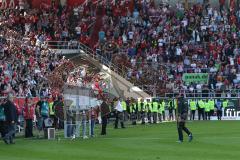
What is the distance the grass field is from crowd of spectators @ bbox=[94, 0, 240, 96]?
2354 cm

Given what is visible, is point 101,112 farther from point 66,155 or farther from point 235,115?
point 235,115

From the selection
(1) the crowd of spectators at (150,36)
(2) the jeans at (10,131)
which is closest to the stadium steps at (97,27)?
(1) the crowd of spectators at (150,36)

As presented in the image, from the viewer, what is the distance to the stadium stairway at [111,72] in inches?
2109

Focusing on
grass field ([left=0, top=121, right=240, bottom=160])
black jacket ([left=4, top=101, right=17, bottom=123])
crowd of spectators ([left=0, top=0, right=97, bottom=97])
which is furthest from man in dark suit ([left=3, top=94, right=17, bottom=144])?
crowd of spectators ([left=0, top=0, right=97, bottom=97])

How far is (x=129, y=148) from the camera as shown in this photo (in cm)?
2634

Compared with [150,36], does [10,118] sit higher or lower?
lower

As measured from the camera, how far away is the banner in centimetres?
5694

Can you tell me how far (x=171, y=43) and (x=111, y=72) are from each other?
26.0 feet

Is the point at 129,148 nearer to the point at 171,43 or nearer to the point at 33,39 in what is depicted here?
the point at 33,39

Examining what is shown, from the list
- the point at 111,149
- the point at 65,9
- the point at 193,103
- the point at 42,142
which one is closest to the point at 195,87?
the point at 193,103

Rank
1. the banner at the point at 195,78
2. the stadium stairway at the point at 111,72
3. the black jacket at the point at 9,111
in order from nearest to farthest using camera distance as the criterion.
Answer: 1. the black jacket at the point at 9,111
2. the stadium stairway at the point at 111,72
3. the banner at the point at 195,78

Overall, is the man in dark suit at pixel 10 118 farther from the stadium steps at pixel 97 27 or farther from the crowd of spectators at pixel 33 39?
the stadium steps at pixel 97 27

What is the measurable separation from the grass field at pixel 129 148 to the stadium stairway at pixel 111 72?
20.6m

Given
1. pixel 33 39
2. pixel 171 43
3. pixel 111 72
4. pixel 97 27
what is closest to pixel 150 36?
pixel 171 43
